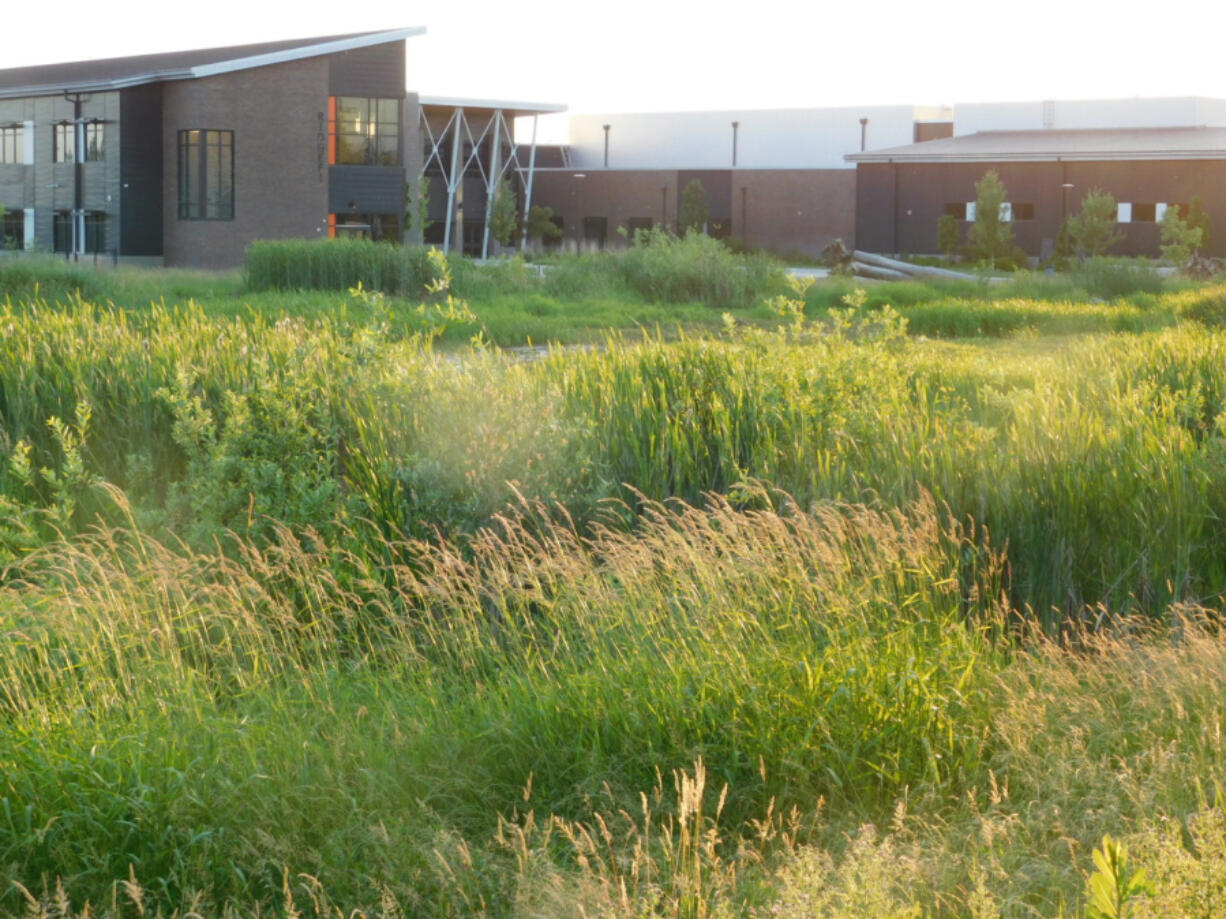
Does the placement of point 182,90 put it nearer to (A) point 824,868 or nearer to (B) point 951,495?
(B) point 951,495

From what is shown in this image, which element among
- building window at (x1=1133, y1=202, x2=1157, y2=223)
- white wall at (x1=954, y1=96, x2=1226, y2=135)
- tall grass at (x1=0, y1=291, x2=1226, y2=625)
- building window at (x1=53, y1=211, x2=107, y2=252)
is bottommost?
tall grass at (x1=0, y1=291, x2=1226, y2=625)

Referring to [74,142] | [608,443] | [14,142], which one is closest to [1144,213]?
[74,142]

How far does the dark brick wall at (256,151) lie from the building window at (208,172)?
20 centimetres

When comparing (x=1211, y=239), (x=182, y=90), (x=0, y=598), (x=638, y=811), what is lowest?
(x=638, y=811)

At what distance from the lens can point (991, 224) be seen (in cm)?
4875

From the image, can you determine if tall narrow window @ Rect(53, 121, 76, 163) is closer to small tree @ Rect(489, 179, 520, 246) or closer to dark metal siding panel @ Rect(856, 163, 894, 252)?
small tree @ Rect(489, 179, 520, 246)

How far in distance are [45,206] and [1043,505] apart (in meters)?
43.2

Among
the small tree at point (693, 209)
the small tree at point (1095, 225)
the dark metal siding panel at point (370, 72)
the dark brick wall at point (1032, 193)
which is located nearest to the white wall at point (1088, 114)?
the dark brick wall at point (1032, 193)

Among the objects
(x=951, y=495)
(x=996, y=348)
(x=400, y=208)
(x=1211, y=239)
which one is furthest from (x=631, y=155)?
(x=951, y=495)

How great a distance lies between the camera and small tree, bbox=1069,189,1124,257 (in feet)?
152

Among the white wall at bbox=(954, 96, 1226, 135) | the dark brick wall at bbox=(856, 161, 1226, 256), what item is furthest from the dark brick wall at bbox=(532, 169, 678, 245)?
the white wall at bbox=(954, 96, 1226, 135)

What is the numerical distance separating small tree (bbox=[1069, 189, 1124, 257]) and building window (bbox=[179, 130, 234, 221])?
87.9 ft

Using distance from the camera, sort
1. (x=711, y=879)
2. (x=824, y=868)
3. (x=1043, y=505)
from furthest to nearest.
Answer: (x=1043, y=505) < (x=824, y=868) < (x=711, y=879)

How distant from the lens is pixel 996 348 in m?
19.0
